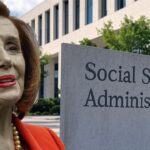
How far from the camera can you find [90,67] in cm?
539

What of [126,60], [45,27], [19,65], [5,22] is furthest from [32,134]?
[45,27]

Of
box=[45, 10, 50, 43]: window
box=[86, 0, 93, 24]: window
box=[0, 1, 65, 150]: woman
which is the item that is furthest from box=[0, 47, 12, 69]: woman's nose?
box=[45, 10, 50, 43]: window

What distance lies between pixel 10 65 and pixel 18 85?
8 centimetres

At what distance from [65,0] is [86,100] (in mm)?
47527

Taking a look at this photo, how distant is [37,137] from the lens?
5.44 feet

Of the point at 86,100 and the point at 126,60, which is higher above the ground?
the point at 126,60

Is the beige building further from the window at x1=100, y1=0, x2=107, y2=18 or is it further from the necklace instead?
the necklace

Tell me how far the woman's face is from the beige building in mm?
32826

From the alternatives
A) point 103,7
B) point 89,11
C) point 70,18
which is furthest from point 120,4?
point 70,18

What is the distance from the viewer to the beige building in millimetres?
38141

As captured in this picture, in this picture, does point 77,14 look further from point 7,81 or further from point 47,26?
point 7,81

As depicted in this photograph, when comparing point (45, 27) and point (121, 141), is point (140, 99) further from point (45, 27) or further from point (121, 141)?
point (45, 27)

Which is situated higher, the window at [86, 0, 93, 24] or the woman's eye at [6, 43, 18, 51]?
the window at [86, 0, 93, 24]

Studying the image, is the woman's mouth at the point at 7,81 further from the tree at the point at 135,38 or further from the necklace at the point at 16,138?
the tree at the point at 135,38
